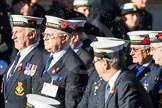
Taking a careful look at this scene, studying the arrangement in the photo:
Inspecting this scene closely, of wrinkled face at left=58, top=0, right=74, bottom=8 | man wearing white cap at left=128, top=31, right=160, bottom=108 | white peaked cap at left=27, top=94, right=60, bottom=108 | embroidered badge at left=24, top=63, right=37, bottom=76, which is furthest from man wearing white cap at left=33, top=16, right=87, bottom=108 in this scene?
wrinkled face at left=58, top=0, right=74, bottom=8

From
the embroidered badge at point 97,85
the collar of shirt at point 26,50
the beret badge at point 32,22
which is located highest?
the beret badge at point 32,22

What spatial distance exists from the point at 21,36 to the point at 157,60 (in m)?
1.75

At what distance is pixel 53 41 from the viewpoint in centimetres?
755

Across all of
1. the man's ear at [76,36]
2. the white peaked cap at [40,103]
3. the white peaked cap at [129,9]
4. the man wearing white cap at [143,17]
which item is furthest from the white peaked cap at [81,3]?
the white peaked cap at [40,103]

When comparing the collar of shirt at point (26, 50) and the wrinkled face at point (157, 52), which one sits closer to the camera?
the wrinkled face at point (157, 52)

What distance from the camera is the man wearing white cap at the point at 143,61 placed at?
288 inches

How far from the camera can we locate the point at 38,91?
7.55m

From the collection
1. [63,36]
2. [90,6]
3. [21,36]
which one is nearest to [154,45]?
[63,36]

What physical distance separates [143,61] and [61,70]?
0.95 m

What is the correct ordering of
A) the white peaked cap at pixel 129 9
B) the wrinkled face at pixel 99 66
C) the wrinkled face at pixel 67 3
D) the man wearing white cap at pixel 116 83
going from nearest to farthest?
the man wearing white cap at pixel 116 83 < the wrinkled face at pixel 99 66 < the white peaked cap at pixel 129 9 < the wrinkled face at pixel 67 3

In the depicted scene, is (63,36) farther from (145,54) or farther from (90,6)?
(90,6)

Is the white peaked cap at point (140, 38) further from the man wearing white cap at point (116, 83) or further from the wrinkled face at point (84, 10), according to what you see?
the wrinkled face at point (84, 10)

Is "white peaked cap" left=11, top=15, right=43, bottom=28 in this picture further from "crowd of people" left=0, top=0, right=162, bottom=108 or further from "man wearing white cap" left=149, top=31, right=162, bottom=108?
"man wearing white cap" left=149, top=31, right=162, bottom=108

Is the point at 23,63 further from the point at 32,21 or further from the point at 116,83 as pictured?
the point at 116,83
